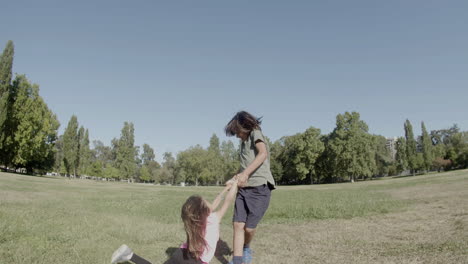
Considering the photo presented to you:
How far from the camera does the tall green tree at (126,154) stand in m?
85.7

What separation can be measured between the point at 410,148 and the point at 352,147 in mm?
29995

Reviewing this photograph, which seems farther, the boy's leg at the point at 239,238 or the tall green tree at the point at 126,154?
the tall green tree at the point at 126,154

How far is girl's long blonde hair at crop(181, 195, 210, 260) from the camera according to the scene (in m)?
3.29

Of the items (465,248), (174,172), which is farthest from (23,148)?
(174,172)

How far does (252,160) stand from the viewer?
4449 millimetres

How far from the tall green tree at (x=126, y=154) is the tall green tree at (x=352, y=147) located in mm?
58787

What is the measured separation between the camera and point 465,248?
14.6 ft

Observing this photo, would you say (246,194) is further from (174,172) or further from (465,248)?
(174,172)

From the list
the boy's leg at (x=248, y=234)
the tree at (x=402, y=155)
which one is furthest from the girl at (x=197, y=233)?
the tree at (x=402, y=155)

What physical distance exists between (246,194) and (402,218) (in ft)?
20.5

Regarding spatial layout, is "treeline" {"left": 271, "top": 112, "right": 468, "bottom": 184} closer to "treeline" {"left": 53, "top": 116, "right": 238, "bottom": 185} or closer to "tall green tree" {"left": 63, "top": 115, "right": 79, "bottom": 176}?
"treeline" {"left": 53, "top": 116, "right": 238, "bottom": 185}

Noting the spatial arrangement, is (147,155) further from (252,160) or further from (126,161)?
(252,160)

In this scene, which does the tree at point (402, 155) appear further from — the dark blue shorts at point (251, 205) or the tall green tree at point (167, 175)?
the dark blue shorts at point (251, 205)

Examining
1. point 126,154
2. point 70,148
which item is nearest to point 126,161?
point 126,154
